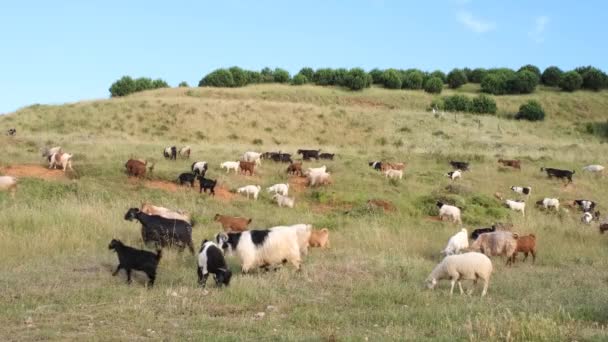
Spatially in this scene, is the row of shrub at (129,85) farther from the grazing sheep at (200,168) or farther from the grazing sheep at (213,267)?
the grazing sheep at (213,267)

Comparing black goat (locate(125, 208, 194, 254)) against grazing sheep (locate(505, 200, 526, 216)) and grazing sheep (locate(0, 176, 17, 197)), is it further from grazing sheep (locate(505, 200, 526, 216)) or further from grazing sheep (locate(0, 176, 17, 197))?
grazing sheep (locate(505, 200, 526, 216))

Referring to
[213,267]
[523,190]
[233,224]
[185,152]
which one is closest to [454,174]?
[523,190]

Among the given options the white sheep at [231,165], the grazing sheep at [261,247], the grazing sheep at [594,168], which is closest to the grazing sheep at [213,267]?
the grazing sheep at [261,247]

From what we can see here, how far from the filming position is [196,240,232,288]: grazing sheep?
10.4m

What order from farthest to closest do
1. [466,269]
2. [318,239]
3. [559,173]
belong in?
1. [559,173]
2. [318,239]
3. [466,269]

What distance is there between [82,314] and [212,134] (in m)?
40.2

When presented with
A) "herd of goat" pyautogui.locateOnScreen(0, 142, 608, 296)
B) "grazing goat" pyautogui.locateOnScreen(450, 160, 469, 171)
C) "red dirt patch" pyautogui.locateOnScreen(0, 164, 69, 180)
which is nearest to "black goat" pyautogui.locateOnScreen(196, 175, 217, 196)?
"herd of goat" pyautogui.locateOnScreen(0, 142, 608, 296)

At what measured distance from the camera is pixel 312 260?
13.2m

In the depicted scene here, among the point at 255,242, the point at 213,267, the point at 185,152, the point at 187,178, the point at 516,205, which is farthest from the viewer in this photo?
the point at 185,152

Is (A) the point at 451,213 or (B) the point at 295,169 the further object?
(B) the point at 295,169

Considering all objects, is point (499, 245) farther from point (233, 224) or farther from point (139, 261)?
point (139, 261)

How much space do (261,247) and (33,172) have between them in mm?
14606

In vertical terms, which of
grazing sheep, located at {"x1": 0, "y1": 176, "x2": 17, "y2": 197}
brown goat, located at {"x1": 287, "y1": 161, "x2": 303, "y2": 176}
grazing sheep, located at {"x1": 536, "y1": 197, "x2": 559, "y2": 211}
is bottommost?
grazing sheep, located at {"x1": 536, "y1": 197, "x2": 559, "y2": 211}

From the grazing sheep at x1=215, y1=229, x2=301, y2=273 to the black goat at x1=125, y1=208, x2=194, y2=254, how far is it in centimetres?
180
